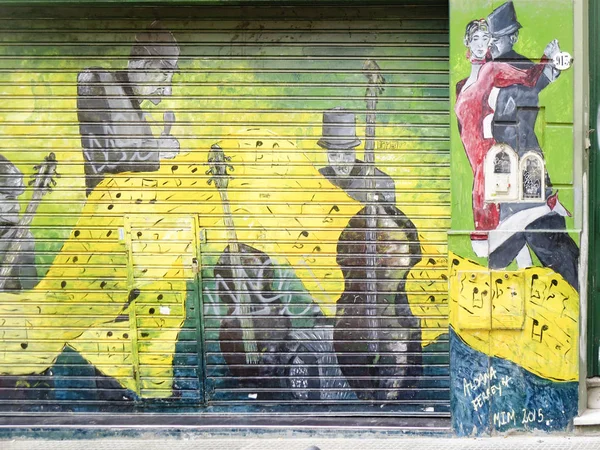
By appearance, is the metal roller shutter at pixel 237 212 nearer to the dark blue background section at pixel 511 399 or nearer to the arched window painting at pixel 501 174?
the dark blue background section at pixel 511 399

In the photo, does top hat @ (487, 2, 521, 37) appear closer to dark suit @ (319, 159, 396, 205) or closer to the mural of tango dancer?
the mural of tango dancer

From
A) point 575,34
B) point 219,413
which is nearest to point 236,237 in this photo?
point 219,413

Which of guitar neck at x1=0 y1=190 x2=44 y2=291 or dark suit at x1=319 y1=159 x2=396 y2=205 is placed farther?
guitar neck at x1=0 y1=190 x2=44 y2=291

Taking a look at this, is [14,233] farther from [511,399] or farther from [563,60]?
[563,60]

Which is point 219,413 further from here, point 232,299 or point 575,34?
point 575,34

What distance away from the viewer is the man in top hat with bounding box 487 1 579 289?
5.23 m

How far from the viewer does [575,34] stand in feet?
17.0

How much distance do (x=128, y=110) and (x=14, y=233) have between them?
54.5 inches

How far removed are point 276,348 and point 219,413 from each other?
720 mm

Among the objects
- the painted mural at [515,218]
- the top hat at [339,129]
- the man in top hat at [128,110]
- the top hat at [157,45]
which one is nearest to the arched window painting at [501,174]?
the painted mural at [515,218]

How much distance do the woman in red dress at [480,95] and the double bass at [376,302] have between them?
63 centimetres

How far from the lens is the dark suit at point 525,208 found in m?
5.26

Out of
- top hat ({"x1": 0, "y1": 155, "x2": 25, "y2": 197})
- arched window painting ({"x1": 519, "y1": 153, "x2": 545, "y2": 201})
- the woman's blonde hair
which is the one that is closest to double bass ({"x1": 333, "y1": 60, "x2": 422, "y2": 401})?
the woman's blonde hair

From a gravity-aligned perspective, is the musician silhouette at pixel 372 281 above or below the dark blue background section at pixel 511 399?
above
